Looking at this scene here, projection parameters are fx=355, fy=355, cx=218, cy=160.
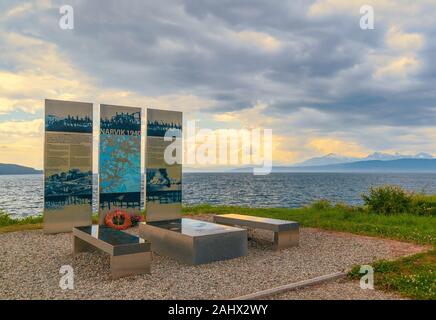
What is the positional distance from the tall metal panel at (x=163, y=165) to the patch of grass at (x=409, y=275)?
721 centimetres

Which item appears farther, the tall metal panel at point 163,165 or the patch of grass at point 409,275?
the tall metal panel at point 163,165

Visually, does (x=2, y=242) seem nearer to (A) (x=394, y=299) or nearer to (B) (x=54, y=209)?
(B) (x=54, y=209)

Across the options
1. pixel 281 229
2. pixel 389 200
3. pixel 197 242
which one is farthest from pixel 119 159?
pixel 389 200

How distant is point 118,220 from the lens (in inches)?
432

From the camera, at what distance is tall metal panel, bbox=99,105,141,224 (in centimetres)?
1099

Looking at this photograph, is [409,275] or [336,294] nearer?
[336,294]

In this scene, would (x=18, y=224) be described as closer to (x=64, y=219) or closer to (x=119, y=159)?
(x=64, y=219)

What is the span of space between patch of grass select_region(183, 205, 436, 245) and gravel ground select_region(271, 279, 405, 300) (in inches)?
169

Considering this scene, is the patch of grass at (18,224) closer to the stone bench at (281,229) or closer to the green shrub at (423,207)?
the stone bench at (281,229)

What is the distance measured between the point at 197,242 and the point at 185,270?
60cm

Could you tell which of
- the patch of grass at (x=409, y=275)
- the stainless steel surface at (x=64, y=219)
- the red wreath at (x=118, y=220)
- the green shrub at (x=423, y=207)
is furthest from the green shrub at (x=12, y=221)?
the green shrub at (x=423, y=207)

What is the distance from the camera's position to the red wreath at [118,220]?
426 inches

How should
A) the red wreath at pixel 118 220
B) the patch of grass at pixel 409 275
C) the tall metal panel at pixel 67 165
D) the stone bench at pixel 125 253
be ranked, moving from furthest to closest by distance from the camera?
the red wreath at pixel 118 220
the tall metal panel at pixel 67 165
the stone bench at pixel 125 253
the patch of grass at pixel 409 275
